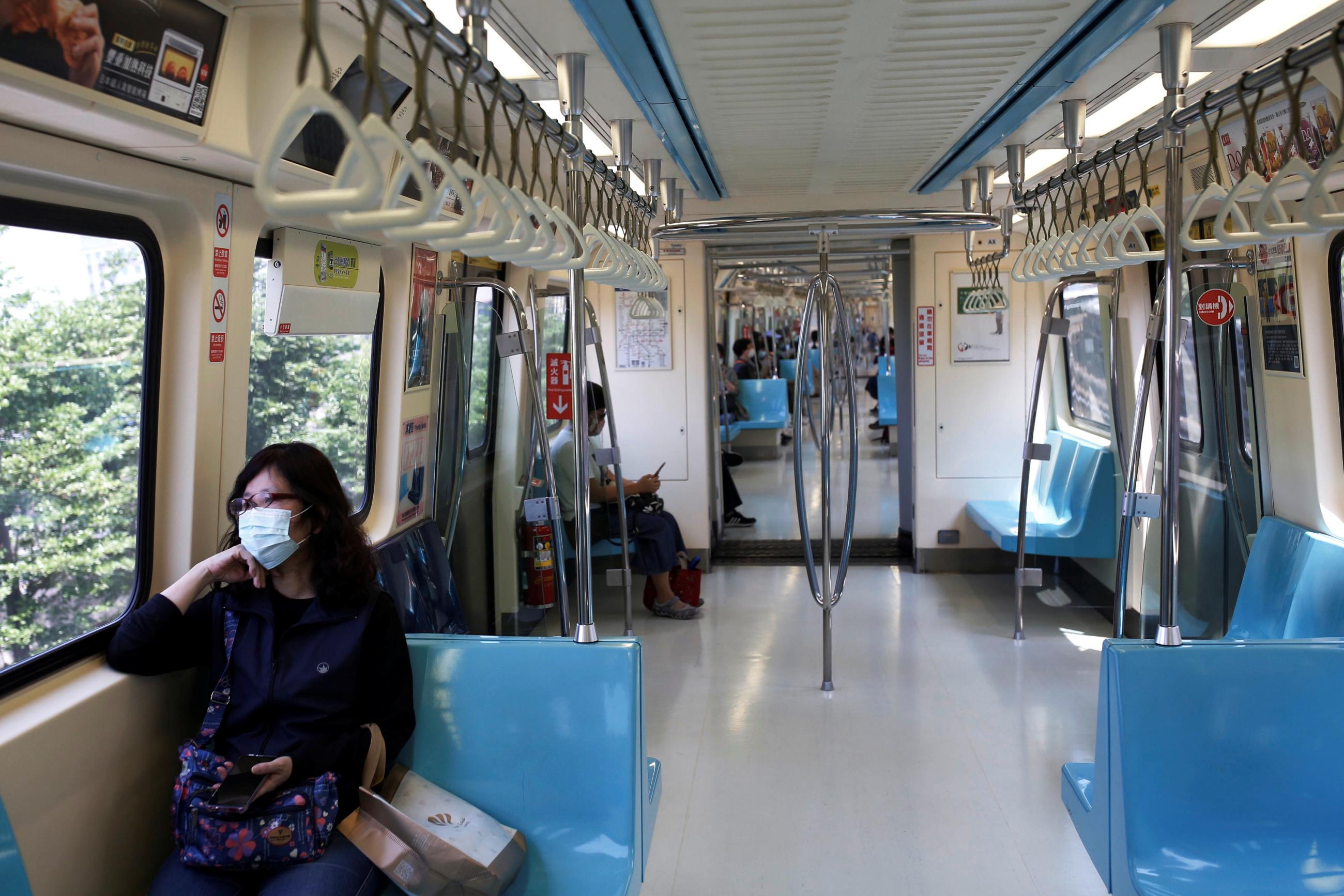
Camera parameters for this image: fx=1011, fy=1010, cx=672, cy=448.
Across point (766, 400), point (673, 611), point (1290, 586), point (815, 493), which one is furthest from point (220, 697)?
point (766, 400)

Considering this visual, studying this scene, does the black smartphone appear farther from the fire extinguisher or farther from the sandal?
the sandal

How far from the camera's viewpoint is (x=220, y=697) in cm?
229

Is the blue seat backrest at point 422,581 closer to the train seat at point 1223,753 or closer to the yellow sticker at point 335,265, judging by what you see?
the yellow sticker at point 335,265

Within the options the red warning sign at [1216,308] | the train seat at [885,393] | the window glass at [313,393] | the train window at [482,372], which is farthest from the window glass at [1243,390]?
the train seat at [885,393]

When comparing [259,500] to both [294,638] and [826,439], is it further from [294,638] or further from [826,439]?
[826,439]

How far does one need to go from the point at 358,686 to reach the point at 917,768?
2247 millimetres

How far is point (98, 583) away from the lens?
2443mm

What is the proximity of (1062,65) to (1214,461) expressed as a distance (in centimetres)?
253

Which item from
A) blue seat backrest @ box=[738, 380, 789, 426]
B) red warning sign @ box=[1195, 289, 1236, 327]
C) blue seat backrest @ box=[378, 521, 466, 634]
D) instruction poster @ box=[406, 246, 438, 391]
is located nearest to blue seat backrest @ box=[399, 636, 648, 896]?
blue seat backrest @ box=[378, 521, 466, 634]

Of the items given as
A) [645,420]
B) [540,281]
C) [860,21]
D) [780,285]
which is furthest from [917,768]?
[780,285]

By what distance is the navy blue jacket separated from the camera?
2.28 m

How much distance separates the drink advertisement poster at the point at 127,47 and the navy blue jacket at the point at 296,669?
1105 mm

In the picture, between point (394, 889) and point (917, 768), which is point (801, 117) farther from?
point (394, 889)

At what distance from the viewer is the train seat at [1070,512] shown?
5.65m
